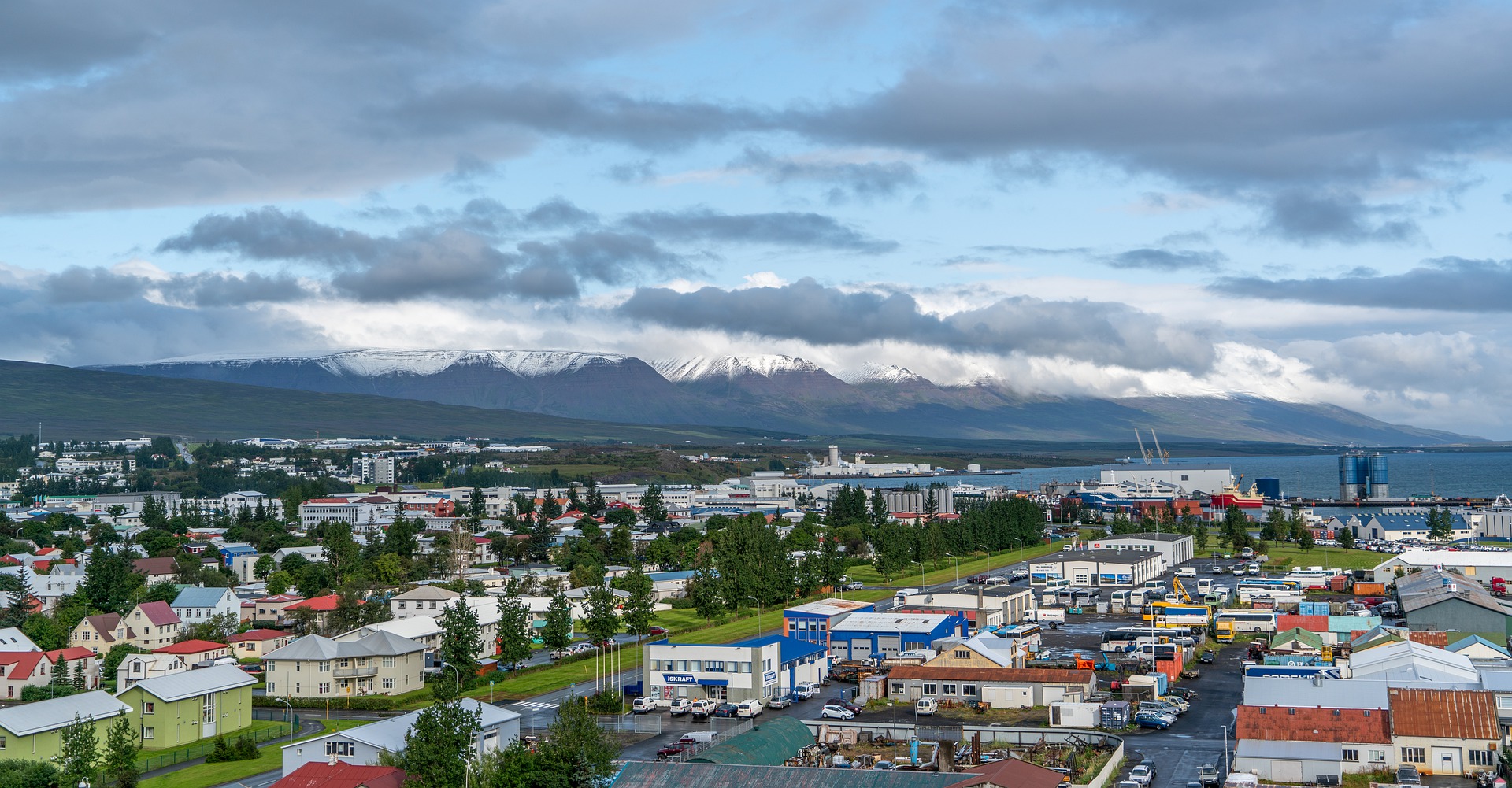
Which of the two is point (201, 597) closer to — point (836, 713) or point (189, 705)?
point (189, 705)

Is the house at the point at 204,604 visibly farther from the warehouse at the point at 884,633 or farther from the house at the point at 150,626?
the warehouse at the point at 884,633

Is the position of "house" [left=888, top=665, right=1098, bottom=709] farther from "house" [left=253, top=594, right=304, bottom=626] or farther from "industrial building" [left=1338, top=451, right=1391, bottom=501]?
"industrial building" [left=1338, top=451, right=1391, bottom=501]

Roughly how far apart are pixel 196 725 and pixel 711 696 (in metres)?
11.9

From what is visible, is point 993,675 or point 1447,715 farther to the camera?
point 993,675

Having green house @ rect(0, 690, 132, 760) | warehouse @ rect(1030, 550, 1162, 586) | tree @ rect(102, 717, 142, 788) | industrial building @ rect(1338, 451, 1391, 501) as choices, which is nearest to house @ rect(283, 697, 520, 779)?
tree @ rect(102, 717, 142, 788)

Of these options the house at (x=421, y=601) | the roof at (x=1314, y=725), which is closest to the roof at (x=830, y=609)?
the house at (x=421, y=601)

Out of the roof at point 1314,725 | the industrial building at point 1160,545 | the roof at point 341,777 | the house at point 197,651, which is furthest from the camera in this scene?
the industrial building at point 1160,545

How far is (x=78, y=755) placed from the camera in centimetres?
2642

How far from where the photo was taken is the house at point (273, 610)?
51.4m

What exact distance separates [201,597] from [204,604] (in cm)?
49

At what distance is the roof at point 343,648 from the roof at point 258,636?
6863 millimetres

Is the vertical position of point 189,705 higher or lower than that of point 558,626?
lower

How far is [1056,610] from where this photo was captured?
164 feet

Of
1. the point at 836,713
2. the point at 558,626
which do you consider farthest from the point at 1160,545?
the point at 836,713
